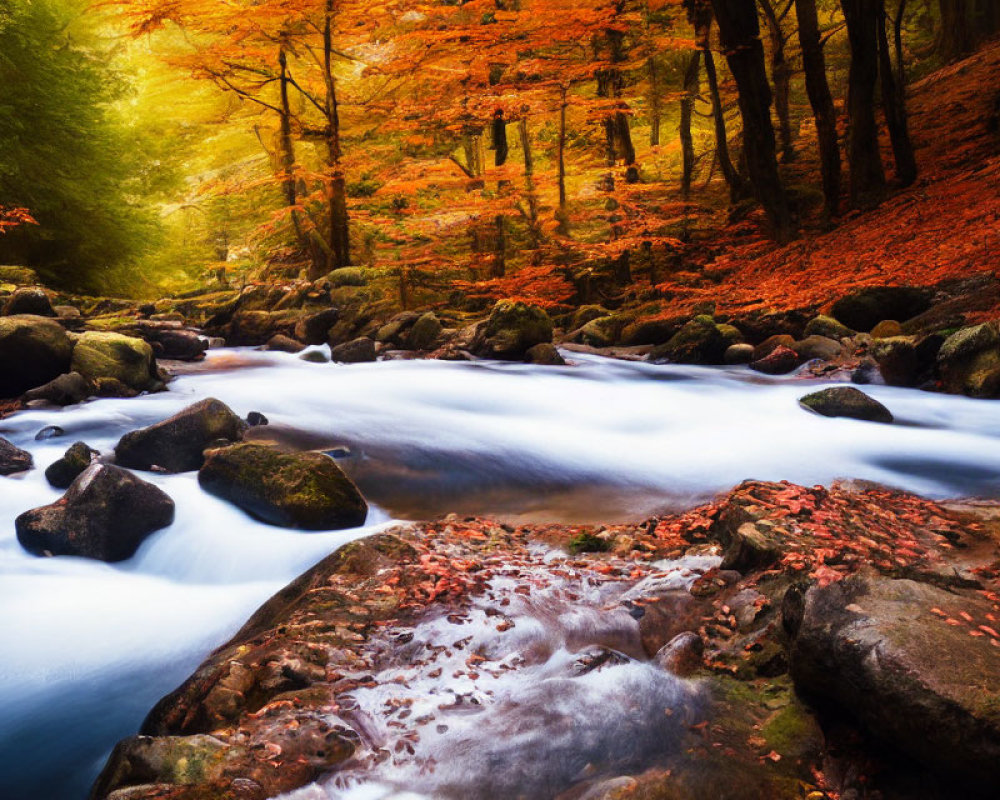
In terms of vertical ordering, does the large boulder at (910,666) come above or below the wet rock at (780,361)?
below

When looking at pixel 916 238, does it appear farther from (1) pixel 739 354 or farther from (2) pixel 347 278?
(2) pixel 347 278

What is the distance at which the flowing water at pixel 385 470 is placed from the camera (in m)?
3.43

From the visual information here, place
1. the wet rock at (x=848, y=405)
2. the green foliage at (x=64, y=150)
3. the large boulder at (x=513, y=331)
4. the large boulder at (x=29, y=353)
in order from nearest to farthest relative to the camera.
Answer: the wet rock at (x=848, y=405)
the large boulder at (x=29, y=353)
the large boulder at (x=513, y=331)
the green foliage at (x=64, y=150)

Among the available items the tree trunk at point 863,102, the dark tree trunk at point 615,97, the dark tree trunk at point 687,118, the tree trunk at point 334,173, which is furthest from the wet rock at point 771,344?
the tree trunk at point 334,173

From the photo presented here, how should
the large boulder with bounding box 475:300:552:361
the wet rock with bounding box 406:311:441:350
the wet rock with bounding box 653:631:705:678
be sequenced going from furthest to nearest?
the wet rock with bounding box 406:311:441:350 < the large boulder with bounding box 475:300:552:361 < the wet rock with bounding box 653:631:705:678

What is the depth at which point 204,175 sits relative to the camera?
25.5m

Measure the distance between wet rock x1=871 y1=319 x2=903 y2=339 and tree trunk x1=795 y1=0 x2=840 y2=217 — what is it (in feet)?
14.2

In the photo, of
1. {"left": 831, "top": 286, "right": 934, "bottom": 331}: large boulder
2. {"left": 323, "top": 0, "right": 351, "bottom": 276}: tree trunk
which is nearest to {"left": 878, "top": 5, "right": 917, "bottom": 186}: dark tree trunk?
{"left": 831, "top": 286, "right": 934, "bottom": 331}: large boulder

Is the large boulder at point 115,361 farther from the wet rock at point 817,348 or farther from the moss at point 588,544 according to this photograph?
the wet rock at point 817,348

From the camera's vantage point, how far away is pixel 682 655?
3.04 metres

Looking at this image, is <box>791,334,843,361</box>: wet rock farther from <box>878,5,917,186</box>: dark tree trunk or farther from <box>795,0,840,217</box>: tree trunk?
<box>878,5,917,186</box>: dark tree trunk

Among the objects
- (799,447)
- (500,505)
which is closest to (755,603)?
(500,505)

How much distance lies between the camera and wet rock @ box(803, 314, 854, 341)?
9430mm

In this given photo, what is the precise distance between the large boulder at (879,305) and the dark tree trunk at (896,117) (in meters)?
4.22
